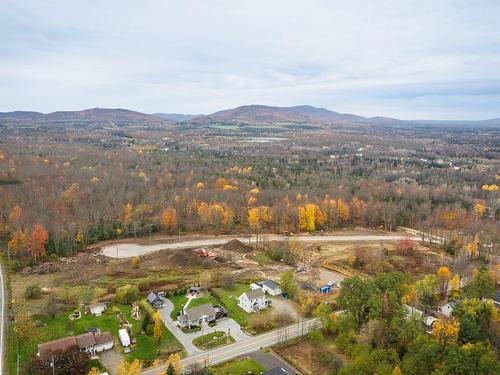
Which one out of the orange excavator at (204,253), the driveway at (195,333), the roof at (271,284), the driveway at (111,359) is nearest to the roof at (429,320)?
the roof at (271,284)

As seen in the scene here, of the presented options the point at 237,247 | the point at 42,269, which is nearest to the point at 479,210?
the point at 237,247

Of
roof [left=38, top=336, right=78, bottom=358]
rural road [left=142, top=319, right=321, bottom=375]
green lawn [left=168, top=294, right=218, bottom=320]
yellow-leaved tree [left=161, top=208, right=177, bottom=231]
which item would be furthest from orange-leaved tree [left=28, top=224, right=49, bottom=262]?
rural road [left=142, top=319, right=321, bottom=375]

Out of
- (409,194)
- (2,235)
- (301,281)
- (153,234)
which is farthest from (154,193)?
(409,194)

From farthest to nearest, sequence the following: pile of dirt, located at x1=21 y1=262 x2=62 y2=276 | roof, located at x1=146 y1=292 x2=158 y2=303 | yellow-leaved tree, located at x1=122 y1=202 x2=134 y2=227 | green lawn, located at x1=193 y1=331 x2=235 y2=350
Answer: yellow-leaved tree, located at x1=122 y1=202 x2=134 y2=227
pile of dirt, located at x1=21 y1=262 x2=62 y2=276
roof, located at x1=146 y1=292 x2=158 y2=303
green lawn, located at x1=193 y1=331 x2=235 y2=350

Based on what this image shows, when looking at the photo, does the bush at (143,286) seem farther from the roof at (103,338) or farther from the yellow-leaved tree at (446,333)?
the yellow-leaved tree at (446,333)

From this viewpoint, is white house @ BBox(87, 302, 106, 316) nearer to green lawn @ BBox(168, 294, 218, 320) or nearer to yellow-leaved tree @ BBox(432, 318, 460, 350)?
green lawn @ BBox(168, 294, 218, 320)

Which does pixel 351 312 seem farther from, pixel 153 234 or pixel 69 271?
pixel 153 234
